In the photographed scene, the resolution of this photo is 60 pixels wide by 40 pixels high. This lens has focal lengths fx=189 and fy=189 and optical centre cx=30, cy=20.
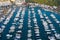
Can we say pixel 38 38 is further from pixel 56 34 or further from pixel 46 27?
pixel 46 27

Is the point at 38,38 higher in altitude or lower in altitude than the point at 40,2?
lower

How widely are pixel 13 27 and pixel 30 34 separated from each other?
3.79 feet

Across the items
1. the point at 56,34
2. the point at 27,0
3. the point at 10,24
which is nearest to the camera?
the point at 56,34

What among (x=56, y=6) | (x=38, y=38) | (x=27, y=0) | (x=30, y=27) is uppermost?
(x=27, y=0)

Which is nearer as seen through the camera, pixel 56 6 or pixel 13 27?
pixel 13 27

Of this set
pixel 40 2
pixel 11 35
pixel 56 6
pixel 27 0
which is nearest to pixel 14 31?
pixel 11 35

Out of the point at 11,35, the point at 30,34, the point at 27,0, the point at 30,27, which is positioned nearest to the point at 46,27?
the point at 30,27

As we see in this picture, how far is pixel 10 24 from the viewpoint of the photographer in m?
7.68

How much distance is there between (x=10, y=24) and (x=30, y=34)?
1677 mm

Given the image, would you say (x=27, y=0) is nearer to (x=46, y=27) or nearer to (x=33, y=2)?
(x=33, y=2)

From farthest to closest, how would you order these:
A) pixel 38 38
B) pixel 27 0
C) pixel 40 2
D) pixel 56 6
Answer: pixel 27 0 < pixel 40 2 < pixel 56 6 < pixel 38 38

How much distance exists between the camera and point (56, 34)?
627 cm

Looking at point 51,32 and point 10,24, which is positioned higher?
point 10,24

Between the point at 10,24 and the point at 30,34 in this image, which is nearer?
the point at 30,34
